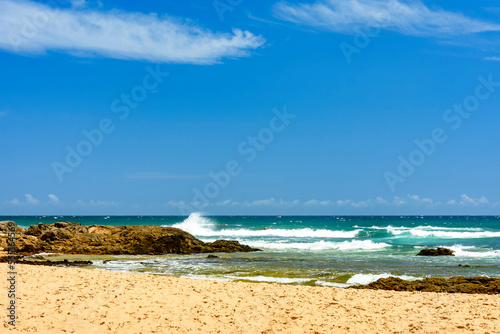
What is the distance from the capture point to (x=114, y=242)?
30.4 metres

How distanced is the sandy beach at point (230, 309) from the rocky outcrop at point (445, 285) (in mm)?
1424

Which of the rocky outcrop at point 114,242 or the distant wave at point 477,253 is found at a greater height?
the rocky outcrop at point 114,242

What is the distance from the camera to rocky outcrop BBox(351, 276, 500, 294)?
1416 cm

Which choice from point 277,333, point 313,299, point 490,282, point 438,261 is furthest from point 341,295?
point 438,261

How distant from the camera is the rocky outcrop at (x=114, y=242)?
2794 cm

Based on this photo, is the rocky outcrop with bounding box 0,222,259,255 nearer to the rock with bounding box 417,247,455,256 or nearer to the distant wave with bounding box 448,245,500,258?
the rock with bounding box 417,247,455,256

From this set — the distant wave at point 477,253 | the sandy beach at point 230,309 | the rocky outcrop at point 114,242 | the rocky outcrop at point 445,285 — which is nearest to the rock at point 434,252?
the distant wave at point 477,253

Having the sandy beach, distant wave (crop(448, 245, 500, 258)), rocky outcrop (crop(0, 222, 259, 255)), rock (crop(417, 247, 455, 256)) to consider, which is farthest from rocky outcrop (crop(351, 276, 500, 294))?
rocky outcrop (crop(0, 222, 259, 255))

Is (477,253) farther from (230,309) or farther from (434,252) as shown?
(230,309)

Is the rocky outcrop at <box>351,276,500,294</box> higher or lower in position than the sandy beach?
lower

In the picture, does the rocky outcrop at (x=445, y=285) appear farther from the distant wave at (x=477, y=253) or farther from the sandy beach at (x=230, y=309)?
the distant wave at (x=477, y=253)

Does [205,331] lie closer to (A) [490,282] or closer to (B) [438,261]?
(A) [490,282]

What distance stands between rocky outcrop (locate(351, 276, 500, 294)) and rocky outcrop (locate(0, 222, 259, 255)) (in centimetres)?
1730

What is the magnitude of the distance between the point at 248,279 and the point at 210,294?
16.5 feet
